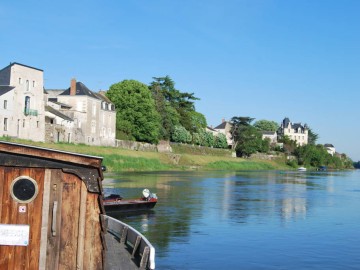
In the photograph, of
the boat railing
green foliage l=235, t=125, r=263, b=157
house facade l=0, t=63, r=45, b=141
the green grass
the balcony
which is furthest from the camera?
green foliage l=235, t=125, r=263, b=157

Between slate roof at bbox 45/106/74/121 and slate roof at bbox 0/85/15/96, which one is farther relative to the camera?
slate roof at bbox 45/106/74/121

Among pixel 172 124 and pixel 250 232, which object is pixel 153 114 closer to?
pixel 172 124

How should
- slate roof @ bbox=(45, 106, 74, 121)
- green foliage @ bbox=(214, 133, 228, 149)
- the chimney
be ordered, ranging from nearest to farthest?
slate roof @ bbox=(45, 106, 74, 121) → the chimney → green foliage @ bbox=(214, 133, 228, 149)

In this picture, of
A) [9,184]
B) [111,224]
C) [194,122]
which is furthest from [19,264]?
[194,122]

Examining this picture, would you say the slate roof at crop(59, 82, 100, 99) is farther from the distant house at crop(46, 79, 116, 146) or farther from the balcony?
the balcony

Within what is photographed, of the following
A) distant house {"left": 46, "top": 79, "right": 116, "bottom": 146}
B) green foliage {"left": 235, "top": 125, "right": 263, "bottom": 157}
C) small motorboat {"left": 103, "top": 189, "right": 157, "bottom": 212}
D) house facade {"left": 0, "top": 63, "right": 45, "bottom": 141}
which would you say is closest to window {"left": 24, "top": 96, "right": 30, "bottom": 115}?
house facade {"left": 0, "top": 63, "right": 45, "bottom": 141}

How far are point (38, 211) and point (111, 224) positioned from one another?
9.45 metres

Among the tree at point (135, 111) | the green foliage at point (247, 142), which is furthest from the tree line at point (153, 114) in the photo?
the green foliage at point (247, 142)

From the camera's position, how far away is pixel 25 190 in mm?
8836

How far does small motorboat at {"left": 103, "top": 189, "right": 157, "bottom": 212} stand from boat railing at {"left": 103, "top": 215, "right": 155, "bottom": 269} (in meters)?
11.7

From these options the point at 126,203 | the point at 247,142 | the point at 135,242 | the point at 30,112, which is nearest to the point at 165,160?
the point at 30,112

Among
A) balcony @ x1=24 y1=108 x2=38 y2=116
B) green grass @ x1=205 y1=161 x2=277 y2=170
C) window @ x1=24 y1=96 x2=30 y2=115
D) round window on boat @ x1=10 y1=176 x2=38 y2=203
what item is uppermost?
window @ x1=24 y1=96 x2=30 y2=115

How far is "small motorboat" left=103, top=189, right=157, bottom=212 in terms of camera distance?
3004cm

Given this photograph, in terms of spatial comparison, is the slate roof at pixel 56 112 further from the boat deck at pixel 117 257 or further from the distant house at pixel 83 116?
the boat deck at pixel 117 257
